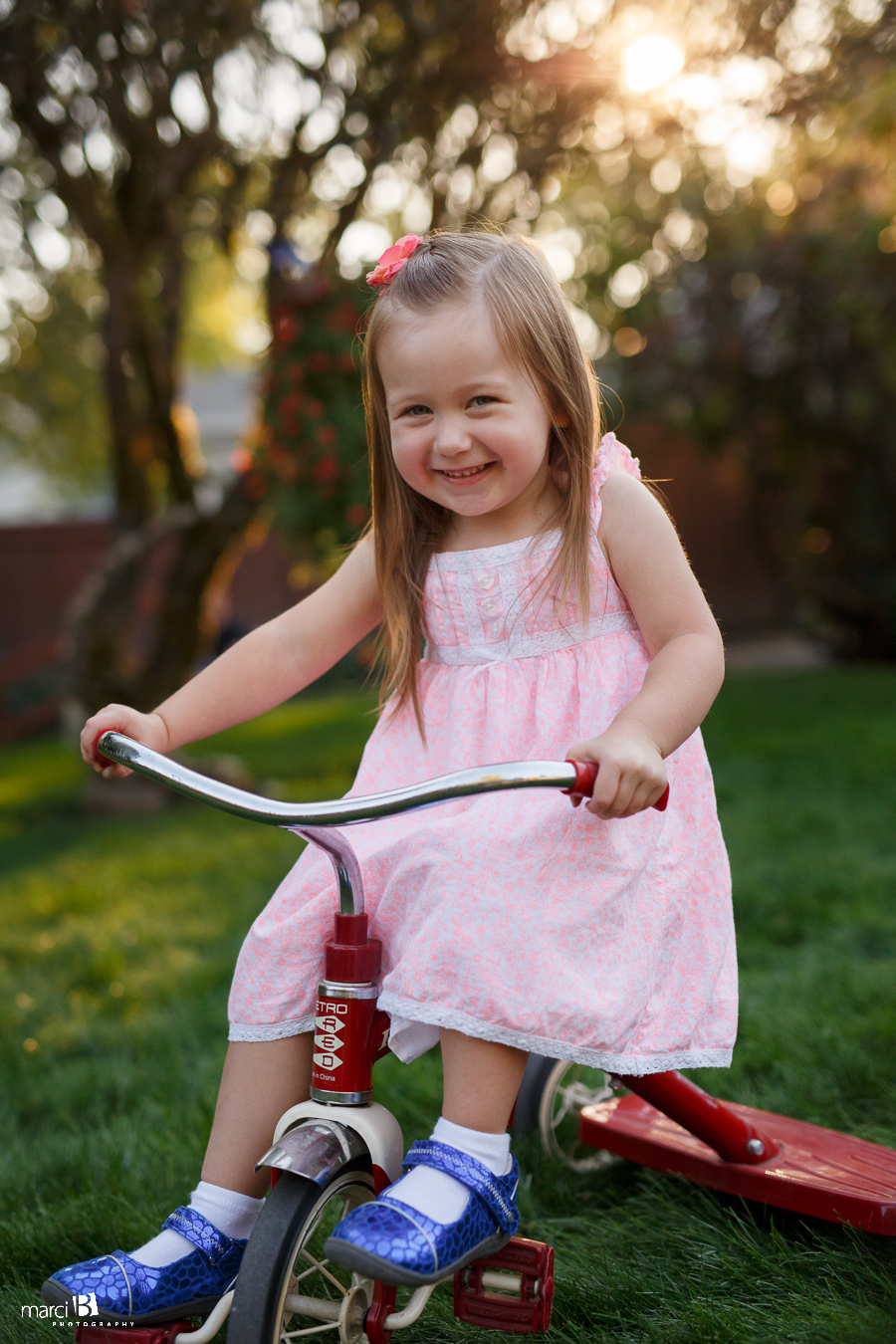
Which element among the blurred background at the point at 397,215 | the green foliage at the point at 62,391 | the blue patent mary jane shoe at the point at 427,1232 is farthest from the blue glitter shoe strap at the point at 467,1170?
the green foliage at the point at 62,391

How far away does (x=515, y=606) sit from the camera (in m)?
1.81

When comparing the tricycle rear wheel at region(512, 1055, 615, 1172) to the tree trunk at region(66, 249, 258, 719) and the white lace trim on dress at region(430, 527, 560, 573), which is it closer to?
the white lace trim on dress at region(430, 527, 560, 573)

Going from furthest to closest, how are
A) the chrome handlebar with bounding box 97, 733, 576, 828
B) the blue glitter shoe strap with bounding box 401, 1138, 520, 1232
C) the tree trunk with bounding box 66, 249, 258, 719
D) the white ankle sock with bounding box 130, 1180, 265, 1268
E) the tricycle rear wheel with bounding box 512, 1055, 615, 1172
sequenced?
the tree trunk with bounding box 66, 249, 258, 719
the tricycle rear wheel with bounding box 512, 1055, 615, 1172
the white ankle sock with bounding box 130, 1180, 265, 1268
the blue glitter shoe strap with bounding box 401, 1138, 520, 1232
the chrome handlebar with bounding box 97, 733, 576, 828

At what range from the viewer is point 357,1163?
5.22 feet

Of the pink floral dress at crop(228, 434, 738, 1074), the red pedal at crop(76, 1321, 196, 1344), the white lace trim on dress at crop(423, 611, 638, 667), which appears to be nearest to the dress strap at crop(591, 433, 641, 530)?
the pink floral dress at crop(228, 434, 738, 1074)

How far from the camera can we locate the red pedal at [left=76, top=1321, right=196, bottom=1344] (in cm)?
156

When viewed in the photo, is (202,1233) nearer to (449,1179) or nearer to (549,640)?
(449,1179)

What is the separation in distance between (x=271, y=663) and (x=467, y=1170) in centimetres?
82

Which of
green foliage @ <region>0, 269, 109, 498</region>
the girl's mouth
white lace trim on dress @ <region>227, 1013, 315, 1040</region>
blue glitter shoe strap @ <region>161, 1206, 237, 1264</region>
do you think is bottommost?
blue glitter shoe strap @ <region>161, 1206, 237, 1264</region>

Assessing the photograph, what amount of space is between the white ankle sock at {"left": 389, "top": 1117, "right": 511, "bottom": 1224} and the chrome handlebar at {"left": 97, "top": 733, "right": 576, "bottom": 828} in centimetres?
44

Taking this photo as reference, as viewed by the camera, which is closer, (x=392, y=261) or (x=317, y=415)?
(x=392, y=261)

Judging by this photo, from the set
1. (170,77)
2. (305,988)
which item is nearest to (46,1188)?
(305,988)

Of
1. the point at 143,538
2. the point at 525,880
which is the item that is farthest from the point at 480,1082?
the point at 143,538

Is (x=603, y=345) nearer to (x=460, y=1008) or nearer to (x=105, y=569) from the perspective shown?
(x=105, y=569)
